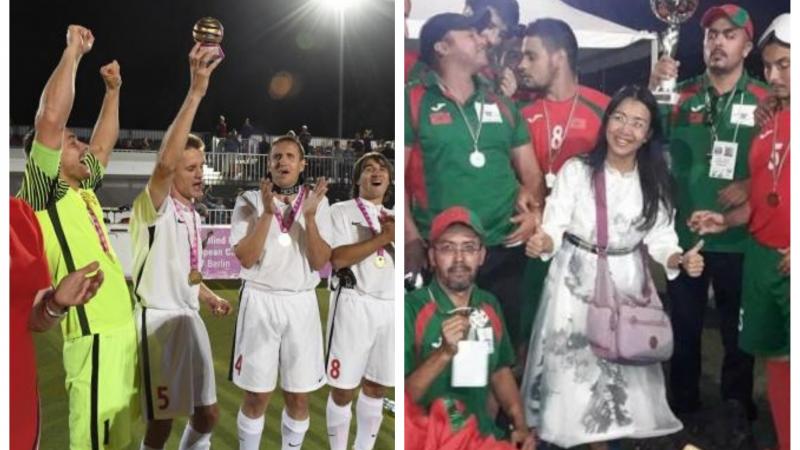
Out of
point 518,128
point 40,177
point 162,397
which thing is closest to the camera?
point 40,177

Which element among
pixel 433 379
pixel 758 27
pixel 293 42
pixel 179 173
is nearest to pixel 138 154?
pixel 179 173

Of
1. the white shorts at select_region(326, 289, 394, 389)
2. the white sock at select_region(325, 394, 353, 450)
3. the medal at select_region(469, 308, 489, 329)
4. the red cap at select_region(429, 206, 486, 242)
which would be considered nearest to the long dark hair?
the red cap at select_region(429, 206, 486, 242)

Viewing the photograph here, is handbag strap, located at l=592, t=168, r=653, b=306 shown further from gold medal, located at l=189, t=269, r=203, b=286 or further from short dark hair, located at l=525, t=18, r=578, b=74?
gold medal, located at l=189, t=269, r=203, b=286

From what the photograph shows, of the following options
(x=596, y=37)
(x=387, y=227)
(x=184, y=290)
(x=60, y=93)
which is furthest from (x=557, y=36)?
(x=60, y=93)

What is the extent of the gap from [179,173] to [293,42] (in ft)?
1.85

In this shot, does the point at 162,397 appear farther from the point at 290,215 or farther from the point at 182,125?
the point at 182,125

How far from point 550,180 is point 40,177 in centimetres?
163

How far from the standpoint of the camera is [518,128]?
2.77m

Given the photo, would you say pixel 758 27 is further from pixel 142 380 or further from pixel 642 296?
pixel 142 380

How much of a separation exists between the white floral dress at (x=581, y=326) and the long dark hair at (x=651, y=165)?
0.09 ft

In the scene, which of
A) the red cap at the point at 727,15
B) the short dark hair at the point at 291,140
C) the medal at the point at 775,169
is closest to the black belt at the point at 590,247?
the medal at the point at 775,169

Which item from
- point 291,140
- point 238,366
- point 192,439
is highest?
point 291,140

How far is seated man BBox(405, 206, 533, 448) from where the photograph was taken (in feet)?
9.00

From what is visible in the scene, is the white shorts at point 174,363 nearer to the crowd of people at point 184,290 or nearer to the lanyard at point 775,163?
the crowd of people at point 184,290
